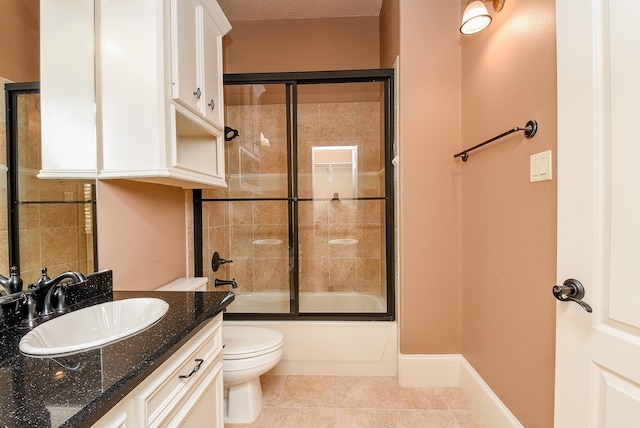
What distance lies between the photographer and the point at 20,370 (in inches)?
27.0

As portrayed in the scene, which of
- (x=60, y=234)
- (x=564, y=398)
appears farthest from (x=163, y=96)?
(x=564, y=398)

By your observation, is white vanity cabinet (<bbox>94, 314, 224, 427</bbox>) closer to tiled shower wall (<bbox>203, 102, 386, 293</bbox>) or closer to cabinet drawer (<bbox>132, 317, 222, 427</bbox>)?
cabinet drawer (<bbox>132, 317, 222, 427</bbox>)

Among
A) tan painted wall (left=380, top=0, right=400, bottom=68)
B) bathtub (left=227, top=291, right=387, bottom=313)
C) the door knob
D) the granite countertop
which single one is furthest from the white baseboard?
tan painted wall (left=380, top=0, right=400, bottom=68)

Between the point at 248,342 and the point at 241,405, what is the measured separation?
0.35 meters

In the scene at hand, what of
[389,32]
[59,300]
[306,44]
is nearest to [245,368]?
[59,300]

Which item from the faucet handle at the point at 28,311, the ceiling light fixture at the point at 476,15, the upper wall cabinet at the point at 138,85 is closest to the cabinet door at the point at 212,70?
the upper wall cabinet at the point at 138,85

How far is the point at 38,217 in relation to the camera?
3.51 feet

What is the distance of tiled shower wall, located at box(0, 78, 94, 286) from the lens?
0.99 metres

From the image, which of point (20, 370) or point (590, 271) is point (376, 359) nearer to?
point (590, 271)

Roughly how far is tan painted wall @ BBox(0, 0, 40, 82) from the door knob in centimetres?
185

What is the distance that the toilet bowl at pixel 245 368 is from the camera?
1.56 m

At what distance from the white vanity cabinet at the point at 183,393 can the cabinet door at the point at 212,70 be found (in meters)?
1.15

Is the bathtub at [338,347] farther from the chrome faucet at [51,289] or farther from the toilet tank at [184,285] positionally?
the chrome faucet at [51,289]

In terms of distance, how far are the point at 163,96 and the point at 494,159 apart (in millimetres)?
1593
